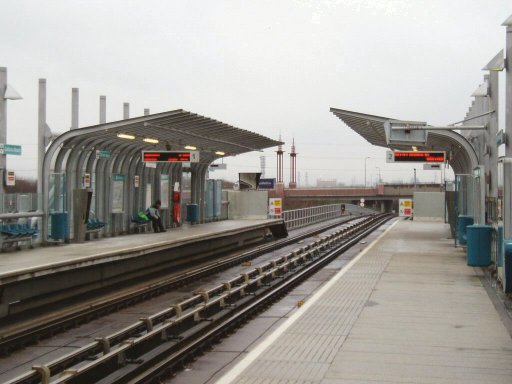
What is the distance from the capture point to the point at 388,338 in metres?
8.14

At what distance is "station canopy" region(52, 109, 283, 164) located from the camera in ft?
50.6

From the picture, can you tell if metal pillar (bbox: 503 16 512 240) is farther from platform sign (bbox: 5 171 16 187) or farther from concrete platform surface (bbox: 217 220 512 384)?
platform sign (bbox: 5 171 16 187)

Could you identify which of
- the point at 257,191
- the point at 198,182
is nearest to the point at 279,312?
the point at 198,182

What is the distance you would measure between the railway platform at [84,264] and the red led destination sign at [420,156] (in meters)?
5.71

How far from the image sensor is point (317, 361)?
706cm

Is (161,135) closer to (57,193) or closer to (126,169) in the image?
(126,169)

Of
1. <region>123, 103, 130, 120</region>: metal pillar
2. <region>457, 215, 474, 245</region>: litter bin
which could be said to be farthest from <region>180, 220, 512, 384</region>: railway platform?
<region>123, 103, 130, 120</region>: metal pillar

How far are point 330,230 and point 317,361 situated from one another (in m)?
26.7

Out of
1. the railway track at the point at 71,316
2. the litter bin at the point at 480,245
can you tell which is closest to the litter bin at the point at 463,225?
the litter bin at the point at 480,245

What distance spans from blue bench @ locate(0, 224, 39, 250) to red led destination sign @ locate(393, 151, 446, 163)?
33.8 ft

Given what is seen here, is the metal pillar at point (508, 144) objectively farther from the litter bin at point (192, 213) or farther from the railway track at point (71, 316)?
the litter bin at point (192, 213)

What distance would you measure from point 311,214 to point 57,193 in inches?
971

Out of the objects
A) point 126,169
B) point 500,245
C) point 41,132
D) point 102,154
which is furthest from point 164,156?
point 500,245

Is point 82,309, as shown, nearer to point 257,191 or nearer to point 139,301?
point 139,301
